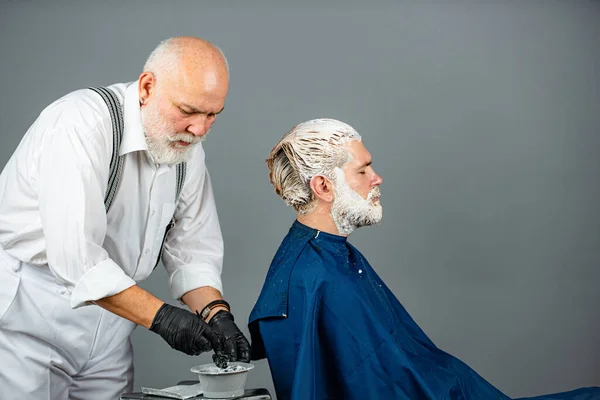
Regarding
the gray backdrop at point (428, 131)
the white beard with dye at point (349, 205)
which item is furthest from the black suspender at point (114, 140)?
the gray backdrop at point (428, 131)

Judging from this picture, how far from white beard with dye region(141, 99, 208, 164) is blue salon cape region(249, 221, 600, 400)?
0.55 m

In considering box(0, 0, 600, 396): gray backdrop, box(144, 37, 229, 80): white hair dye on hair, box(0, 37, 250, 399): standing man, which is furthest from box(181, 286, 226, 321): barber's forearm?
box(0, 0, 600, 396): gray backdrop

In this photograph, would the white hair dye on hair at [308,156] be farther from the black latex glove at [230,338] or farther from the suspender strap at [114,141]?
the suspender strap at [114,141]

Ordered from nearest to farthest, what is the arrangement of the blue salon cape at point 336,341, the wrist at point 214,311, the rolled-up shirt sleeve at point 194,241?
the blue salon cape at point 336,341, the wrist at point 214,311, the rolled-up shirt sleeve at point 194,241

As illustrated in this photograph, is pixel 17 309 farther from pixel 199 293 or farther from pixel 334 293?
pixel 334 293

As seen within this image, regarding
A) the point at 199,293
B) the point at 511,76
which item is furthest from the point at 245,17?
the point at 199,293

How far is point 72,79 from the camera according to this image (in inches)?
171

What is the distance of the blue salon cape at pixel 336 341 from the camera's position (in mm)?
2756

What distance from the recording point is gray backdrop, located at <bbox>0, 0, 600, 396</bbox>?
439 centimetres

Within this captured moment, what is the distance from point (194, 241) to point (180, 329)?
631 mm

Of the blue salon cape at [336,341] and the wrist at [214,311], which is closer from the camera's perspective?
the blue salon cape at [336,341]

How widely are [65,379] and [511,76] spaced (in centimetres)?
286

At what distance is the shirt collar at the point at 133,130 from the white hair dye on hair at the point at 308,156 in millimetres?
551

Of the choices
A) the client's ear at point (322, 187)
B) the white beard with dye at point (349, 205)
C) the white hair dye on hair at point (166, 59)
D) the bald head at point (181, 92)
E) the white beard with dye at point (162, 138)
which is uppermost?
the white hair dye on hair at point (166, 59)
